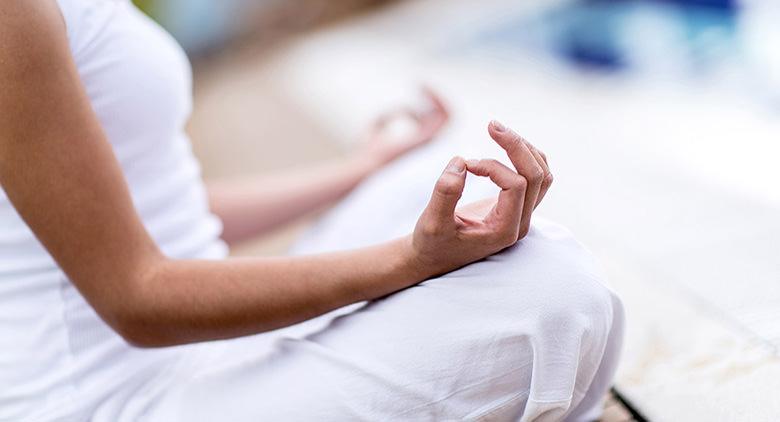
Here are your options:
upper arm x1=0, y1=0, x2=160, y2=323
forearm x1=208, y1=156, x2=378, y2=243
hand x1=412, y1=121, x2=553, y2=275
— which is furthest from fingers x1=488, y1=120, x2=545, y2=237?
forearm x1=208, y1=156, x2=378, y2=243

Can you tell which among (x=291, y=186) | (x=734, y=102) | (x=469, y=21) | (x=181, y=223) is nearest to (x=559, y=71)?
(x=734, y=102)

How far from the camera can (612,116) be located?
8.02 feet

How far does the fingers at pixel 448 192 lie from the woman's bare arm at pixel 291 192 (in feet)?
2.14

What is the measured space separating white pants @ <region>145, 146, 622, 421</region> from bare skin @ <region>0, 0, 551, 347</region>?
30 millimetres

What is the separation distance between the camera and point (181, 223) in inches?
40.1

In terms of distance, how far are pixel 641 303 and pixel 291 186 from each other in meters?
0.58

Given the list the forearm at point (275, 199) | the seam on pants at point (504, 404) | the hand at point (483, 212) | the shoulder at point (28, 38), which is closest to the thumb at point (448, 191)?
the hand at point (483, 212)

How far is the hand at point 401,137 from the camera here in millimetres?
1428

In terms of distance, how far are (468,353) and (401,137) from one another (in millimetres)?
773

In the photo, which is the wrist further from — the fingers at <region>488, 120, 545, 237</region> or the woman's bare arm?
the woman's bare arm

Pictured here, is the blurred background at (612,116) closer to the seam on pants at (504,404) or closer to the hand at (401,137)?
the hand at (401,137)

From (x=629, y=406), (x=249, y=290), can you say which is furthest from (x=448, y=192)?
(x=629, y=406)

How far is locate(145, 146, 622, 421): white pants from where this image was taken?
0.78 m

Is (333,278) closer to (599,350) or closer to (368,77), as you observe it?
(599,350)
